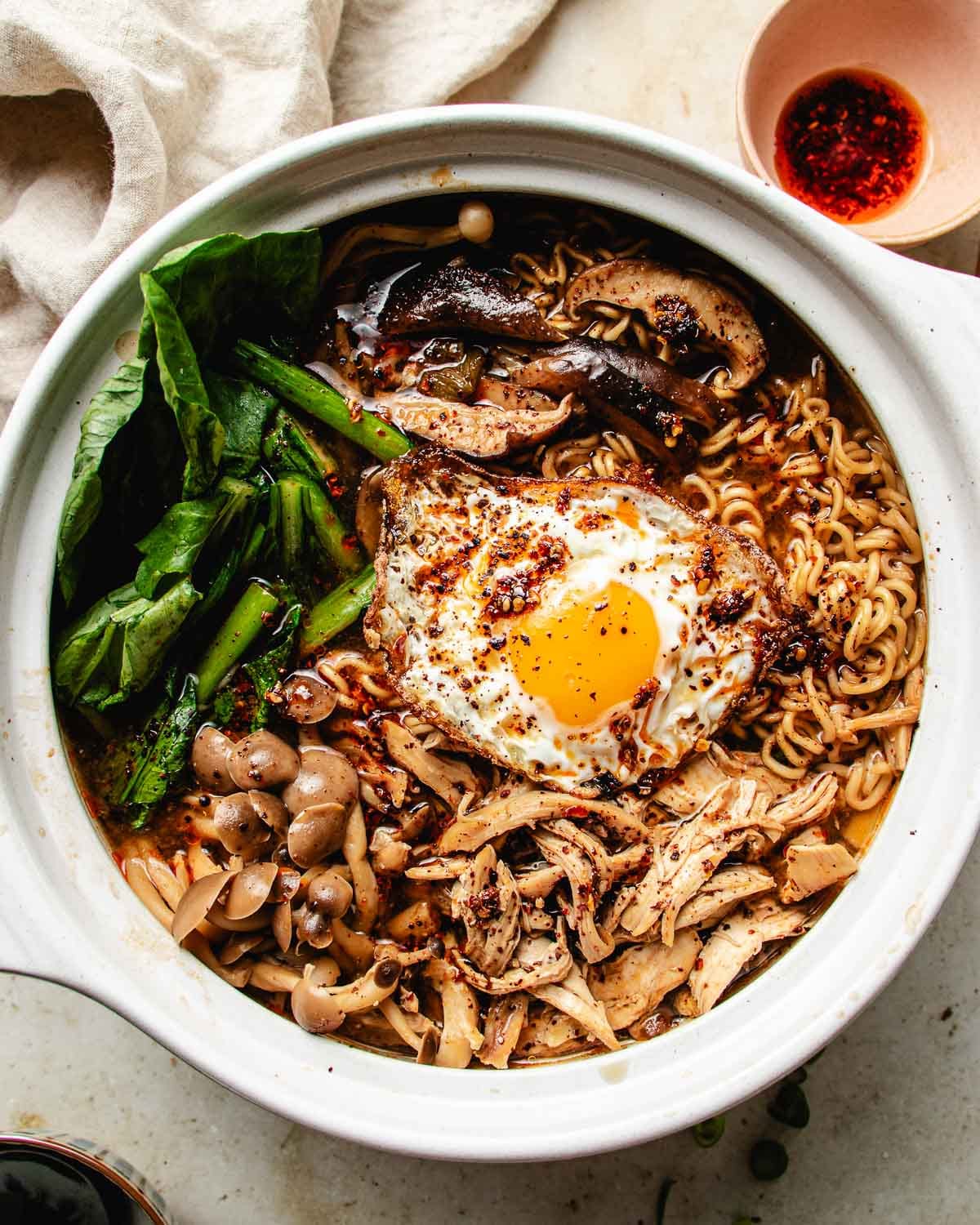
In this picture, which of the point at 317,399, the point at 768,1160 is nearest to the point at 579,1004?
the point at 768,1160

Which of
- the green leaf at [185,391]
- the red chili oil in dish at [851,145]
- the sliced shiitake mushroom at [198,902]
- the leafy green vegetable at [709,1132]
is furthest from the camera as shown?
the red chili oil in dish at [851,145]

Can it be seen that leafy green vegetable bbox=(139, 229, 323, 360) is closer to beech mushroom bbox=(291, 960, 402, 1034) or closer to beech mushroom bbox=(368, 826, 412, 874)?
beech mushroom bbox=(368, 826, 412, 874)

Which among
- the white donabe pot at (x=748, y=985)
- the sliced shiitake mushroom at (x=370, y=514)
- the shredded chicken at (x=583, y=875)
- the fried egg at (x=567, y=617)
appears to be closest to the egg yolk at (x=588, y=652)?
the fried egg at (x=567, y=617)

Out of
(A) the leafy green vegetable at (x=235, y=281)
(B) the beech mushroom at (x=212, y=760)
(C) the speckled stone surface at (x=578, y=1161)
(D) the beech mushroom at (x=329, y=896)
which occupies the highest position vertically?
(A) the leafy green vegetable at (x=235, y=281)

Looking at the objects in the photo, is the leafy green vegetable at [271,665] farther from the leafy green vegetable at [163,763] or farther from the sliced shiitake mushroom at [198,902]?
the sliced shiitake mushroom at [198,902]

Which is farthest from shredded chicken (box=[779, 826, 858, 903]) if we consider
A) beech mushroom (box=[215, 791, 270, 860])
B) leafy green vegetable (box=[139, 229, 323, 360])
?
leafy green vegetable (box=[139, 229, 323, 360])

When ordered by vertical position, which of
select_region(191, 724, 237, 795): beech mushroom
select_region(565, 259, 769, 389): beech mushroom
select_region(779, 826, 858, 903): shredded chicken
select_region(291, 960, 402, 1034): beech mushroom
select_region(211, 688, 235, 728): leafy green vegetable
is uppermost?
select_region(565, 259, 769, 389): beech mushroom

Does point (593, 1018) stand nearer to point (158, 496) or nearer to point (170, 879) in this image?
point (170, 879)
